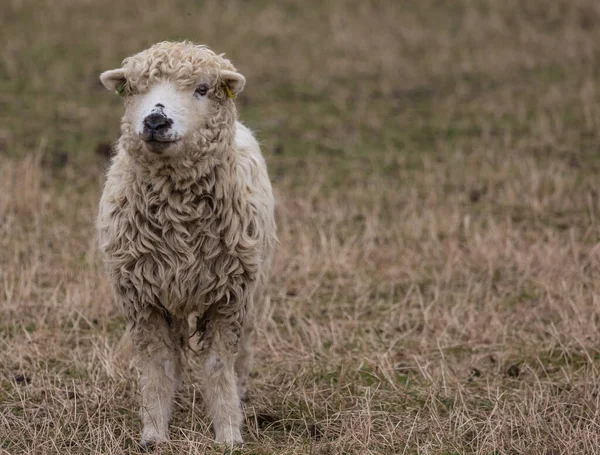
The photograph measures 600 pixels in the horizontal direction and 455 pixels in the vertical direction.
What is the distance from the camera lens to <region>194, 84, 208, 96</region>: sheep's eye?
5227mm

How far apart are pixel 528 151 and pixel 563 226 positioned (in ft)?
7.25

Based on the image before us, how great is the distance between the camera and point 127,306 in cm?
550

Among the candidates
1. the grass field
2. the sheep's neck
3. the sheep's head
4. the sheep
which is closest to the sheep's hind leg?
the grass field

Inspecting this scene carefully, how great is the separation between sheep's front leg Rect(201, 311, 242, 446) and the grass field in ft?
0.42

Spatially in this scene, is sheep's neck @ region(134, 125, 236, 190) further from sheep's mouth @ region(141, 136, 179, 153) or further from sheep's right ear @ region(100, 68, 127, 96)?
sheep's right ear @ region(100, 68, 127, 96)

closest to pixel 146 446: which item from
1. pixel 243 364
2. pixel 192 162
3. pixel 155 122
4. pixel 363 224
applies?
pixel 243 364

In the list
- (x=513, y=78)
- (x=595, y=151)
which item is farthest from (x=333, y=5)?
(x=595, y=151)

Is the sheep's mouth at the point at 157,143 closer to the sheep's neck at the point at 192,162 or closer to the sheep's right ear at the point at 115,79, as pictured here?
the sheep's neck at the point at 192,162

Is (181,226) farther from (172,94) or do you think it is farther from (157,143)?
(172,94)

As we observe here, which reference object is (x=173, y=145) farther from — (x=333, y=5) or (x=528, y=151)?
(x=333, y=5)

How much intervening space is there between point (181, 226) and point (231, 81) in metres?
0.78

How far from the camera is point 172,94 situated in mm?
5109

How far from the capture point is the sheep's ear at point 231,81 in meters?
5.26

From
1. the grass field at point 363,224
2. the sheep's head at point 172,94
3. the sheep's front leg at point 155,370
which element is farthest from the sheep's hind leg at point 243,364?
the sheep's head at point 172,94
